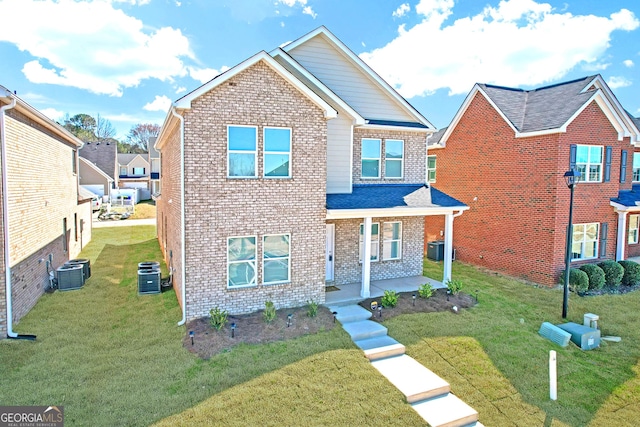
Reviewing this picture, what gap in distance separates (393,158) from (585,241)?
937cm

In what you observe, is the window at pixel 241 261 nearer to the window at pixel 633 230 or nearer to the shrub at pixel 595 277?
the shrub at pixel 595 277

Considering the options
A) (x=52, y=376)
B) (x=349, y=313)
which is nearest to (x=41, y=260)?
(x=52, y=376)

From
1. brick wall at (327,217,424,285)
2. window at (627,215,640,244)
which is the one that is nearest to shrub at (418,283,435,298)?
brick wall at (327,217,424,285)

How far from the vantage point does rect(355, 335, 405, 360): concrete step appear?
343 inches

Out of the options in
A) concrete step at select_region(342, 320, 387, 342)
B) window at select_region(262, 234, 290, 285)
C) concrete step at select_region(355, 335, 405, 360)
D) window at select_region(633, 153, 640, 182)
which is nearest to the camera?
concrete step at select_region(355, 335, 405, 360)

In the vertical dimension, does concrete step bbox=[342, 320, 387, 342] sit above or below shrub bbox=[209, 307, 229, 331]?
below

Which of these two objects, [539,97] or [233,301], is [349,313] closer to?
[233,301]

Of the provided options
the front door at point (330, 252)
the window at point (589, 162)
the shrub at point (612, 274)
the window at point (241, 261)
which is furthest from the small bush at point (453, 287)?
the window at point (589, 162)

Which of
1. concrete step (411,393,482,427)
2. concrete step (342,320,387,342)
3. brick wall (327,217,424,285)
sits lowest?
concrete step (411,393,482,427)

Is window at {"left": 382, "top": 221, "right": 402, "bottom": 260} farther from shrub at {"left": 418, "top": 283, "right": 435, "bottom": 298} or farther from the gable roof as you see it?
the gable roof

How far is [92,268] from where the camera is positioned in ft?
54.0

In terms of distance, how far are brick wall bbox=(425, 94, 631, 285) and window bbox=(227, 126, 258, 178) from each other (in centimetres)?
1189

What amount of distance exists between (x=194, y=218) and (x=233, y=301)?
2589 millimetres

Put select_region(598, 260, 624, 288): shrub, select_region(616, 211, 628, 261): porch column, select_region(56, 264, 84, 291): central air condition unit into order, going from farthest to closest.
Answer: select_region(616, 211, 628, 261): porch column
select_region(598, 260, 624, 288): shrub
select_region(56, 264, 84, 291): central air condition unit
